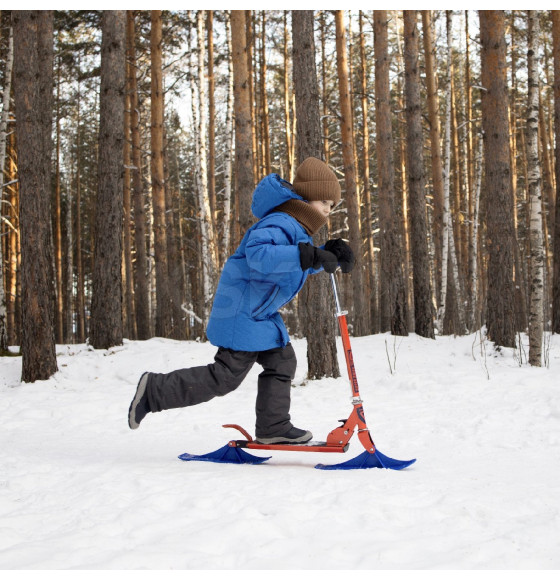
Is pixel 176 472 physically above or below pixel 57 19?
below

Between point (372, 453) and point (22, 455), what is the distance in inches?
93.6

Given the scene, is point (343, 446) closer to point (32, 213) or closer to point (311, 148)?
point (311, 148)

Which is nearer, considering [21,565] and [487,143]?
[21,565]

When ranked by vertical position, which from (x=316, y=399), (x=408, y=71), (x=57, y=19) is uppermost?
(x=57, y=19)

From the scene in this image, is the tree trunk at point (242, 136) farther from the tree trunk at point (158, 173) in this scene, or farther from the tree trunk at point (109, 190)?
the tree trunk at point (158, 173)

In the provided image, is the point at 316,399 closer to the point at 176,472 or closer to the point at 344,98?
the point at 176,472

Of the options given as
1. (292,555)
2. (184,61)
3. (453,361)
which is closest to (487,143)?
(453,361)

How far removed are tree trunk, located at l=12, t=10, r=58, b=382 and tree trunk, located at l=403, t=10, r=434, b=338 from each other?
7.05m

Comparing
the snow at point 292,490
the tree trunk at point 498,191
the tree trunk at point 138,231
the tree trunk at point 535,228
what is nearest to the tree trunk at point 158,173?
the tree trunk at point 138,231

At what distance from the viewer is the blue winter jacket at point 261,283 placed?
350 cm

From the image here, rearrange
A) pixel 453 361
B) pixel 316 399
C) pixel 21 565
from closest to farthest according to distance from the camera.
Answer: pixel 21 565 < pixel 316 399 < pixel 453 361

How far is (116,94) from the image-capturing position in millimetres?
9625

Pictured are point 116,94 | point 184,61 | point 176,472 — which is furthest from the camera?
point 184,61

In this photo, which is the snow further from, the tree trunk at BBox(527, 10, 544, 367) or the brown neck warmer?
the brown neck warmer
